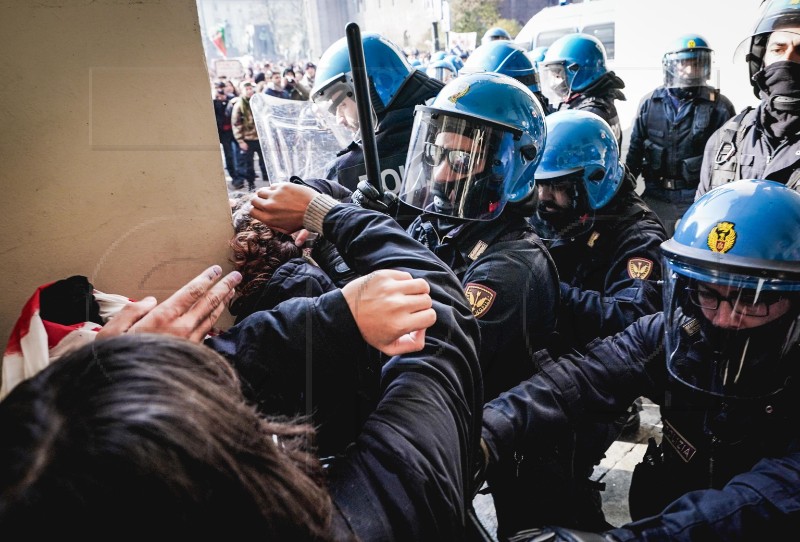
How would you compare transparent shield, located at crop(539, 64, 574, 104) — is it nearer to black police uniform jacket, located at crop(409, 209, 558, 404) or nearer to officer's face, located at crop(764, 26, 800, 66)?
officer's face, located at crop(764, 26, 800, 66)

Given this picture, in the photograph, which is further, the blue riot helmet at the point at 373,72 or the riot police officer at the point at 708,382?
the blue riot helmet at the point at 373,72

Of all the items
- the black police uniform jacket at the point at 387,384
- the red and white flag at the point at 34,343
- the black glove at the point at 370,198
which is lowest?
the black police uniform jacket at the point at 387,384

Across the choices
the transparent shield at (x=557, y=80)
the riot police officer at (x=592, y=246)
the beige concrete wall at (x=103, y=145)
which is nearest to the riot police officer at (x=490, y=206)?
the riot police officer at (x=592, y=246)

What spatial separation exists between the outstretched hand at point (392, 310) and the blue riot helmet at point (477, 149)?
1034 mm

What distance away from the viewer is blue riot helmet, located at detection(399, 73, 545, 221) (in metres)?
1.95

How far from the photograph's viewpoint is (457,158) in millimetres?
1980

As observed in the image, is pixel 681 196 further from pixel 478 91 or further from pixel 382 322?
pixel 382 322

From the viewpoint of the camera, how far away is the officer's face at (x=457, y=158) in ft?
6.45

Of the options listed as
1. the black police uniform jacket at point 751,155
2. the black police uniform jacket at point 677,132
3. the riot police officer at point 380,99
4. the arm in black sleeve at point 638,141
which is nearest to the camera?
the black police uniform jacket at point 751,155

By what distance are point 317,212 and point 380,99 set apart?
2.00 meters

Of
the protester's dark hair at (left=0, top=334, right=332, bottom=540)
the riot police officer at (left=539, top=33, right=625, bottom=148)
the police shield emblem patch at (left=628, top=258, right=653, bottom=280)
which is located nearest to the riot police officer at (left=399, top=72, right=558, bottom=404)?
the police shield emblem patch at (left=628, top=258, right=653, bottom=280)

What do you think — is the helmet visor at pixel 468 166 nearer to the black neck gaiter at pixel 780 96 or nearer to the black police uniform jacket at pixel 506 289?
the black police uniform jacket at pixel 506 289

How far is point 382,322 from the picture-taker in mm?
928

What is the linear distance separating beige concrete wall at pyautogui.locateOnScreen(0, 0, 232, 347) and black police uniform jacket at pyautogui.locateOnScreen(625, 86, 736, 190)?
4159 millimetres
